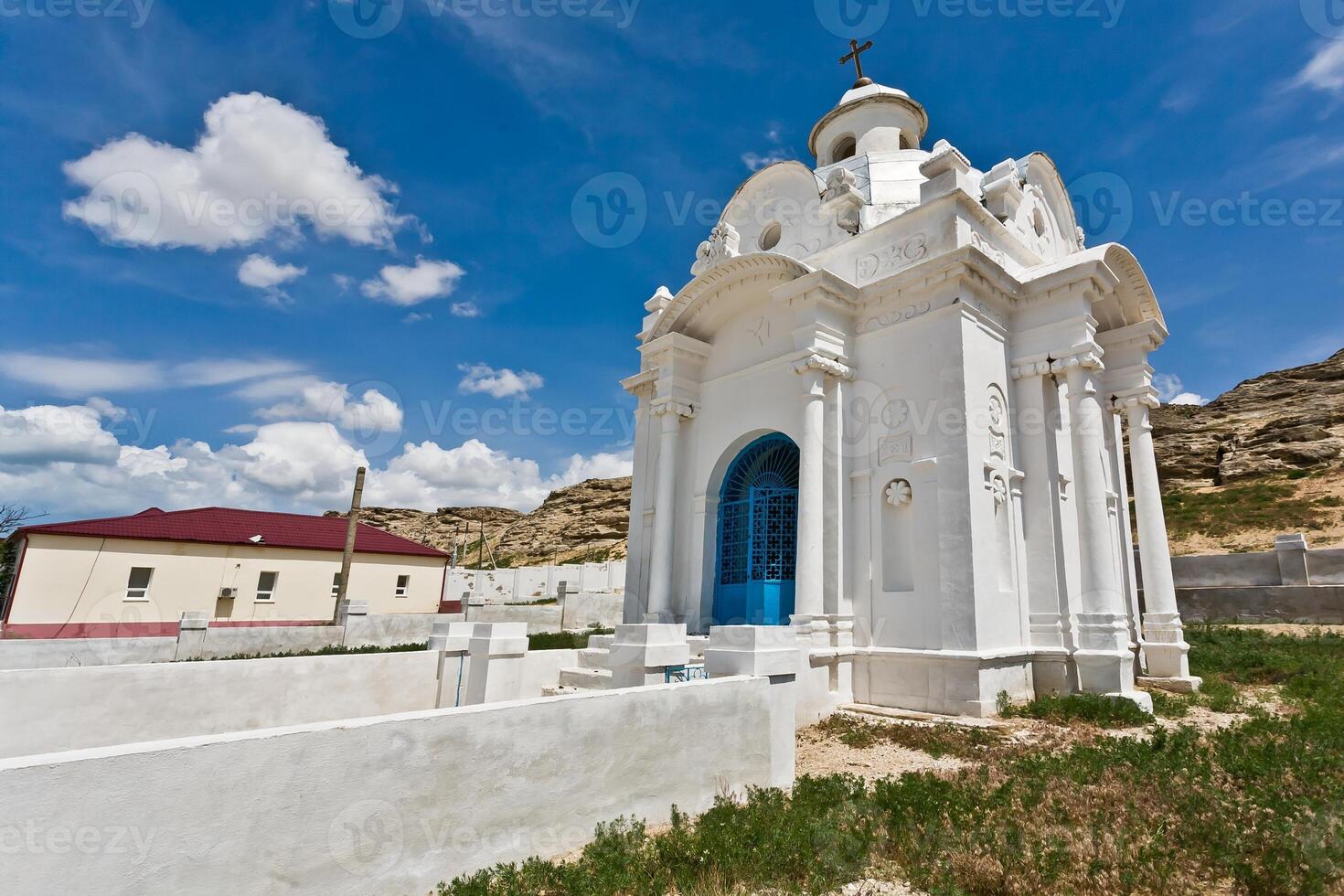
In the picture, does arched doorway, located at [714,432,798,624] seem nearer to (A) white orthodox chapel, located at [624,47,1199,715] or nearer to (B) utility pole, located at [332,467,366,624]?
(A) white orthodox chapel, located at [624,47,1199,715]

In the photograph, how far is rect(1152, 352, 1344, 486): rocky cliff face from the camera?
3688 cm

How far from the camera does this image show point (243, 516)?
87.3ft

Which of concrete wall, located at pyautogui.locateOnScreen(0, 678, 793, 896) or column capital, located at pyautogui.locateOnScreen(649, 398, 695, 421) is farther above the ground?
column capital, located at pyautogui.locateOnScreen(649, 398, 695, 421)

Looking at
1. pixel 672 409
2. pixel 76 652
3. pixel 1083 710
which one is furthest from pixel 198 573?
pixel 1083 710

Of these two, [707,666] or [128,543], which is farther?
[128,543]

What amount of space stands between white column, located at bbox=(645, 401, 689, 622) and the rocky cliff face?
129 ft

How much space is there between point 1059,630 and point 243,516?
27719 millimetres

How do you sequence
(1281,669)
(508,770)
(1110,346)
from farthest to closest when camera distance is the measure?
(1110,346) < (1281,669) < (508,770)

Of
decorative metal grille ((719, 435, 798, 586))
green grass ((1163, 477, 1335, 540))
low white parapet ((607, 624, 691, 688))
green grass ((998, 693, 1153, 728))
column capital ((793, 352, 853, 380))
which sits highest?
green grass ((1163, 477, 1335, 540))

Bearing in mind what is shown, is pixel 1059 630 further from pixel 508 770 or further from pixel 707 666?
pixel 508 770

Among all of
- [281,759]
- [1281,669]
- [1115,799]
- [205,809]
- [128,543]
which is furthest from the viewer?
[128,543]

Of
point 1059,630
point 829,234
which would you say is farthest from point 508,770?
point 829,234

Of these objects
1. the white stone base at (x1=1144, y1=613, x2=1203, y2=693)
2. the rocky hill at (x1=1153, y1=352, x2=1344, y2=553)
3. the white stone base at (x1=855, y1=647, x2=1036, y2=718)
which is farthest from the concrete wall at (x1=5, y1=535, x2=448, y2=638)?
the rocky hill at (x1=1153, y1=352, x2=1344, y2=553)

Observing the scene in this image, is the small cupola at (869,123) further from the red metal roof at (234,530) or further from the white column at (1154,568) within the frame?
the red metal roof at (234,530)
